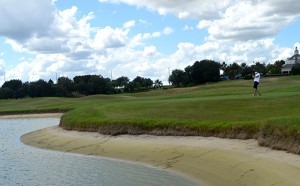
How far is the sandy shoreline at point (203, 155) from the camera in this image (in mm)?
16328

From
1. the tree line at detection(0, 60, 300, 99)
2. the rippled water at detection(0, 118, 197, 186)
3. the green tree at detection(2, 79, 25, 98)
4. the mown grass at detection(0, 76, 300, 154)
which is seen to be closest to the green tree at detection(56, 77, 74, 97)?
the tree line at detection(0, 60, 300, 99)

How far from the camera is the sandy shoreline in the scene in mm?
16328

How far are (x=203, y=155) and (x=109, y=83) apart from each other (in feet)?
437

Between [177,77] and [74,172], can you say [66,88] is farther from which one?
[74,172]

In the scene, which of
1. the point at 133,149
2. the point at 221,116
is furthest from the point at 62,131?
the point at 221,116

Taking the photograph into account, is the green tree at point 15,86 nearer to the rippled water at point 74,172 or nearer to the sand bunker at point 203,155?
the sand bunker at point 203,155

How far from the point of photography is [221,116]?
26.9 m

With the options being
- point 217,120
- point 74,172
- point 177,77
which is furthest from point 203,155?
point 177,77

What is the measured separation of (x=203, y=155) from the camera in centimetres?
2112

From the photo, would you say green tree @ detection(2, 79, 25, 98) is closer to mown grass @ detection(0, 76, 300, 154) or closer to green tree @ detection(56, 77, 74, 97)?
green tree @ detection(56, 77, 74, 97)

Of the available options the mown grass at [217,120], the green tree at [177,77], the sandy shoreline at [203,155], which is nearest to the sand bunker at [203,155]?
the sandy shoreline at [203,155]

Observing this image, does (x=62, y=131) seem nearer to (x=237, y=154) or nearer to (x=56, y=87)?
(x=237, y=154)

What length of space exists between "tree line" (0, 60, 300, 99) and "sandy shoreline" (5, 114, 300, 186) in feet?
331

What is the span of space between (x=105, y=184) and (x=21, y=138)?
879 inches
